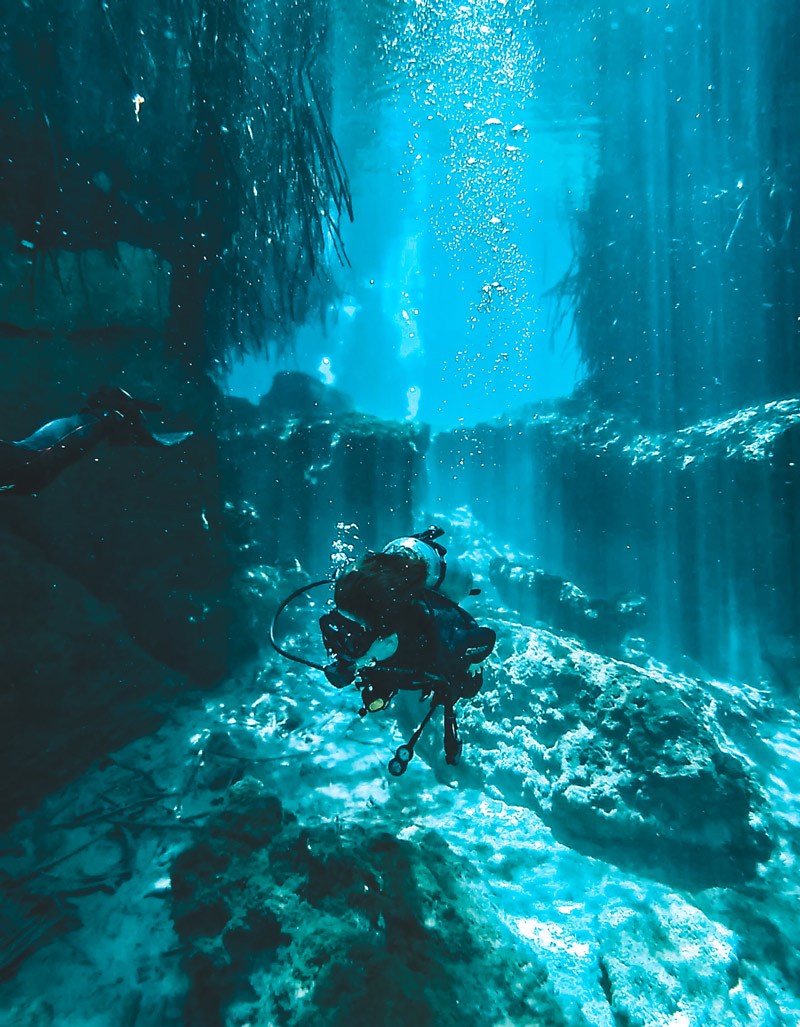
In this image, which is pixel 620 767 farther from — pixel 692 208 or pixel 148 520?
pixel 692 208

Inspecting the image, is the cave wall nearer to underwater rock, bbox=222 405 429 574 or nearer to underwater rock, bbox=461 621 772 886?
underwater rock, bbox=222 405 429 574

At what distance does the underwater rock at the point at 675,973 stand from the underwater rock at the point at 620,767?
29.2 inches

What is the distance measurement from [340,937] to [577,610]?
1071 cm

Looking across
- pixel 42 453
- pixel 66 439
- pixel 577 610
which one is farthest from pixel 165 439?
pixel 577 610

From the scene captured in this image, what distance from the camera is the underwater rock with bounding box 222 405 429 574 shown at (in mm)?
13703

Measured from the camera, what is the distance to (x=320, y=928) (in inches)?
139

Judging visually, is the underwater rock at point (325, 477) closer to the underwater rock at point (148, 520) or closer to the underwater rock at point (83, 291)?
the underwater rock at point (148, 520)

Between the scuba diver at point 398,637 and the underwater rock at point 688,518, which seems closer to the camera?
the scuba diver at point 398,637

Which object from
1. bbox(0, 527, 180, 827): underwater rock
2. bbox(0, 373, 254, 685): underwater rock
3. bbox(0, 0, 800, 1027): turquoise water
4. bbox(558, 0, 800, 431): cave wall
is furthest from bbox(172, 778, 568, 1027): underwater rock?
bbox(558, 0, 800, 431): cave wall

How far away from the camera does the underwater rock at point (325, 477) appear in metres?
13.7

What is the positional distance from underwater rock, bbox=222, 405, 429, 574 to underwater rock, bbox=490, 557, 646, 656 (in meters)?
5.07

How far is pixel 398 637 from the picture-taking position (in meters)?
2.93

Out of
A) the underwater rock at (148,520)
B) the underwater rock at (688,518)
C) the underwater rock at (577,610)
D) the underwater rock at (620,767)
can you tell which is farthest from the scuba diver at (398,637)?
the underwater rock at (688,518)

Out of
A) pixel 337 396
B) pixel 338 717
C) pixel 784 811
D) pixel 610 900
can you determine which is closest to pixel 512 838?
pixel 610 900
